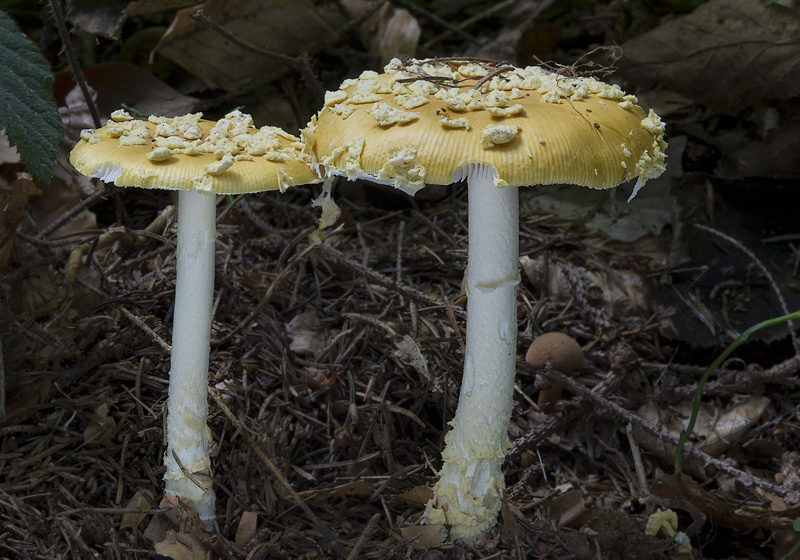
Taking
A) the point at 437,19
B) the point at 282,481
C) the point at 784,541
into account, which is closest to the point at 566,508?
the point at 784,541

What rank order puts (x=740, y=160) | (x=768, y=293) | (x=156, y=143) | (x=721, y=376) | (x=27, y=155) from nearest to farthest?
(x=156, y=143)
(x=27, y=155)
(x=721, y=376)
(x=768, y=293)
(x=740, y=160)

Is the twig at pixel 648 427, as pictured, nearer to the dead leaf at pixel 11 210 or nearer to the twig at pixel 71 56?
the dead leaf at pixel 11 210

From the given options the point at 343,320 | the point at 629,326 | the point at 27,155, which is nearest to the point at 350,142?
the point at 27,155

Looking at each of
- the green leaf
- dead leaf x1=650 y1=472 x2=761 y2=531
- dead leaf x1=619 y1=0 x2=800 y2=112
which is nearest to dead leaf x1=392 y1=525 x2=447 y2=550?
dead leaf x1=650 y1=472 x2=761 y2=531

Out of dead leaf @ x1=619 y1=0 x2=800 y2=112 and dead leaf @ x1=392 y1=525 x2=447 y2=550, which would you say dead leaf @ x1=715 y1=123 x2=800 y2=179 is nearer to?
dead leaf @ x1=619 y1=0 x2=800 y2=112

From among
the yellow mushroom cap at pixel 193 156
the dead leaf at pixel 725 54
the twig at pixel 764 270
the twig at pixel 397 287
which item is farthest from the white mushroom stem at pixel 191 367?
the twig at pixel 764 270

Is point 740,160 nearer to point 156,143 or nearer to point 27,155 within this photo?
point 156,143

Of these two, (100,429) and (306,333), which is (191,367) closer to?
(100,429)
